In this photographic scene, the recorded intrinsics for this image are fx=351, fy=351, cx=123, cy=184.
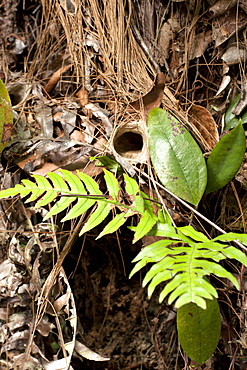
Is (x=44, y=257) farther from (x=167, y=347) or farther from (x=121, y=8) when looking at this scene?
(x=121, y=8)

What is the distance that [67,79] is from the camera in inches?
78.9

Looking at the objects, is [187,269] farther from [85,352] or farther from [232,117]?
[232,117]

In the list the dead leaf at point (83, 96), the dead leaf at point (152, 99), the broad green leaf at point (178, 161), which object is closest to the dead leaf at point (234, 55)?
the dead leaf at point (152, 99)

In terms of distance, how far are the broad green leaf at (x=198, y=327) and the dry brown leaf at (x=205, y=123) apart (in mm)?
729

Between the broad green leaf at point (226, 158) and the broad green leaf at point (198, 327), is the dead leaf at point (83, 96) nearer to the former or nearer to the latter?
the broad green leaf at point (226, 158)

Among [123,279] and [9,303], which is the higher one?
[9,303]

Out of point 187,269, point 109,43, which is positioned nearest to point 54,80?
point 109,43

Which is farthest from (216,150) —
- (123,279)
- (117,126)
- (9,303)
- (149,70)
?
(9,303)

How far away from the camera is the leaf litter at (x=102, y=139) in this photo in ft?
5.12

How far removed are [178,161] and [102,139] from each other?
42 cm

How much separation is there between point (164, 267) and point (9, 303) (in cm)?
88

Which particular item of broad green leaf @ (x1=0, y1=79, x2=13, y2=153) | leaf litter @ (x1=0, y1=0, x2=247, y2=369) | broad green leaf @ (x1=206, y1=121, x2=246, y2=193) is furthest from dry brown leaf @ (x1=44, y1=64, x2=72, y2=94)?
broad green leaf @ (x1=206, y1=121, x2=246, y2=193)

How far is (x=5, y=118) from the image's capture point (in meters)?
1.59

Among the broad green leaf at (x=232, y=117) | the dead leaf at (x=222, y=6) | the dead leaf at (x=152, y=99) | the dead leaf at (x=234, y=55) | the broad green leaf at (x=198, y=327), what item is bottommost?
the broad green leaf at (x=198, y=327)
